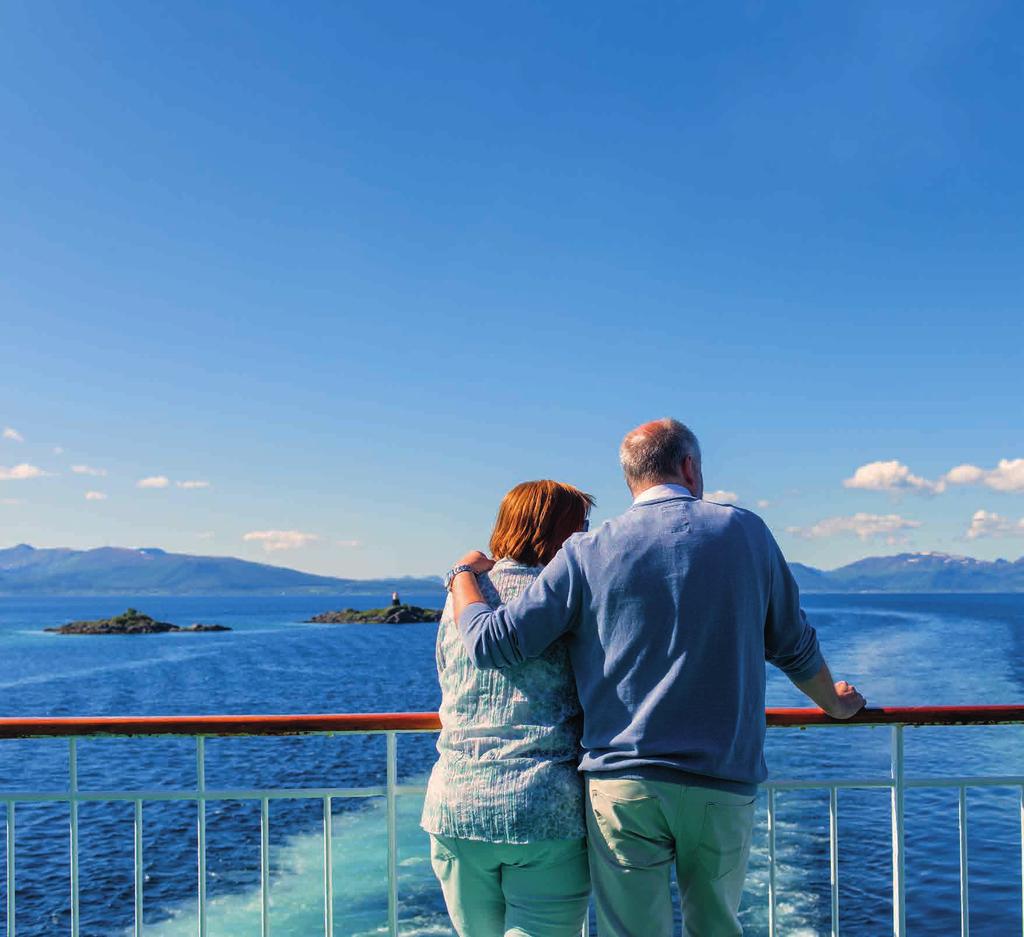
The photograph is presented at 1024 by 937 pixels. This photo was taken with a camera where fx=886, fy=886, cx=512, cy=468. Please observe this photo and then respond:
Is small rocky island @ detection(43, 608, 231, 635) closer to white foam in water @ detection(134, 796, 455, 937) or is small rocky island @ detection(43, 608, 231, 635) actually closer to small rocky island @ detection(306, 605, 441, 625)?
small rocky island @ detection(306, 605, 441, 625)

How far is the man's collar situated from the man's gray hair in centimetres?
3

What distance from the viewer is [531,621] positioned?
1.66 meters

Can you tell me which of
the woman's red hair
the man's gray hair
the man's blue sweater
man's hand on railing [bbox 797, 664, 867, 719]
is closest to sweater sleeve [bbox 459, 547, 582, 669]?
the man's blue sweater

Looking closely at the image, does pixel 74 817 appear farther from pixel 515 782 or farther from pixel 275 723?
pixel 515 782

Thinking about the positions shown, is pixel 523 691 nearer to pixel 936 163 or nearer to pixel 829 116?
pixel 829 116

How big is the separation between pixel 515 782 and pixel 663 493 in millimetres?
623

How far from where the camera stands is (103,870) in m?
12.2

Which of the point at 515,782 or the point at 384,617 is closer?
the point at 515,782

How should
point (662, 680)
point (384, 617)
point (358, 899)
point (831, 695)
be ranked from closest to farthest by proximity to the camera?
point (662, 680) < point (831, 695) < point (358, 899) < point (384, 617)

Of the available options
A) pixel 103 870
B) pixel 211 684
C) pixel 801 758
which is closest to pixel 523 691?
pixel 103 870

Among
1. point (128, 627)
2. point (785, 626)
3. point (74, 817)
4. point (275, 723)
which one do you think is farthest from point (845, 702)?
point (128, 627)

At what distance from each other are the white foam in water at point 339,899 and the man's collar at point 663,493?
7.97 m

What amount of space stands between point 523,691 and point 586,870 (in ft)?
1.29

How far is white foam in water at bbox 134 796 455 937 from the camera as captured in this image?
28.7 feet
